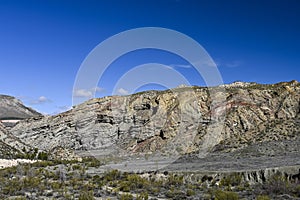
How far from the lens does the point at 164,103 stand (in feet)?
159

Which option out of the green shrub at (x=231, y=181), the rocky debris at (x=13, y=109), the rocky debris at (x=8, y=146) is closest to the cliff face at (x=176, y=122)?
the rocky debris at (x=8, y=146)

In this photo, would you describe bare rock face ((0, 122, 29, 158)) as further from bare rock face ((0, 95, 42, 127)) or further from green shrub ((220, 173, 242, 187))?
bare rock face ((0, 95, 42, 127))

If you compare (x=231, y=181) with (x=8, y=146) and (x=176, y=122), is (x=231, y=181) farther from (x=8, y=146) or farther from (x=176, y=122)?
(x=8, y=146)

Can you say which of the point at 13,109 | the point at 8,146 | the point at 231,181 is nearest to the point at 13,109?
the point at 13,109

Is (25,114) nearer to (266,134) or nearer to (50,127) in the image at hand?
(50,127)

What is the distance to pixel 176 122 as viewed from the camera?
43906 millimetres

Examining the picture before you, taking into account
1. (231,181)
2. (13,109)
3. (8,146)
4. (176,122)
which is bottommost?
(231,181)

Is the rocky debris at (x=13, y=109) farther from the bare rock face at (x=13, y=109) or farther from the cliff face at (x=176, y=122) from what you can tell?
the cliff face at (x=176, y=122)

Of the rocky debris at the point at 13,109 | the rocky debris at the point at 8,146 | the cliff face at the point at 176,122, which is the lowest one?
the rocky debris at the point at 8,146

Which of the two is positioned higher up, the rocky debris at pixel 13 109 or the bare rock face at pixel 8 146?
the rocky debris at pixel 13 109

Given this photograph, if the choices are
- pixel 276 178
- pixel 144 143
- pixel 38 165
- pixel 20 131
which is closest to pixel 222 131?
pixel 144 143

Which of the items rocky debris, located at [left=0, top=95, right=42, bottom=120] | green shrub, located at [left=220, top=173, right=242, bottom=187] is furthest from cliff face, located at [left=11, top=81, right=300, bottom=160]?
rocky debris, located at [left=0, top=95, right=42, bottom=120]

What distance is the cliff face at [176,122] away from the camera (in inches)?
1481

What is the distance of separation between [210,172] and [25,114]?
10898 cm
